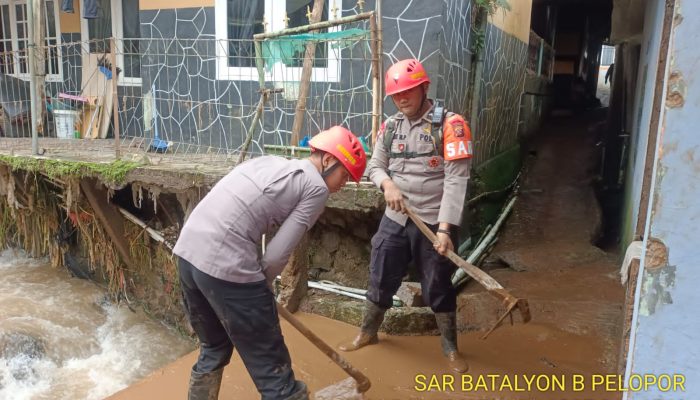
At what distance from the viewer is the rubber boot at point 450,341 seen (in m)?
3.40

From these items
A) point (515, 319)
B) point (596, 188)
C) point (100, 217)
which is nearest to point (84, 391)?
point (100, 217)

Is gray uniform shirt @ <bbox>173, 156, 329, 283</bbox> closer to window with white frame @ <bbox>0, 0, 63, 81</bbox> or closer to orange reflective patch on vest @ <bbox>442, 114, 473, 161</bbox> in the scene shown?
orange reflective patch on vest @ <bbox>442, 114, 473, 161</bbox>

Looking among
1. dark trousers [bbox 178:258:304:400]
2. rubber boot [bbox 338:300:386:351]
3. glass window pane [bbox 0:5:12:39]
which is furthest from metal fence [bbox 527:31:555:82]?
glass window pane [bbox 0:5:12:39]

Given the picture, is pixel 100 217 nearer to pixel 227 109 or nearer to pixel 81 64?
pixel 227 109

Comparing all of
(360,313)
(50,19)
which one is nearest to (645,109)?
(360,313)

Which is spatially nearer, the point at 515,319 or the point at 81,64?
the point at 515,319

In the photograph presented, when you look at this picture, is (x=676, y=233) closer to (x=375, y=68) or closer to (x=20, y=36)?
(x=375, y=68)

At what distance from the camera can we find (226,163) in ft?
18.4

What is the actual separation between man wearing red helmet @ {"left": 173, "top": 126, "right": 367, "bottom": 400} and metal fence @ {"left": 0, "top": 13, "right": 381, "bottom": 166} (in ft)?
6.81

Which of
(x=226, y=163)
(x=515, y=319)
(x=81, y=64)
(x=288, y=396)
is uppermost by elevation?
(x=81, y=64)

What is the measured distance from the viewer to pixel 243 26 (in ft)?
20.9

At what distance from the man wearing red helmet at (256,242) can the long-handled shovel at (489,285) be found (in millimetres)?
785

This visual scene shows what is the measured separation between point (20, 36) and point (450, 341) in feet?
33.8

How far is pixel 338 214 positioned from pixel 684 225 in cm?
361
